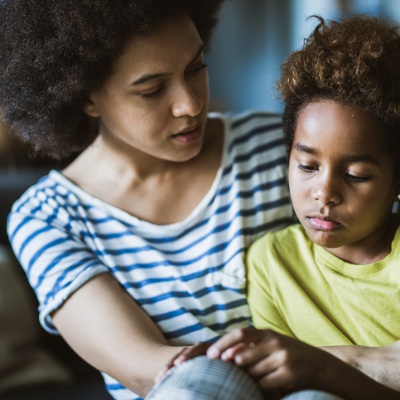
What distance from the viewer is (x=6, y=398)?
1889mm

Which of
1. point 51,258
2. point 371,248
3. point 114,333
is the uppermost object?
point 371,248

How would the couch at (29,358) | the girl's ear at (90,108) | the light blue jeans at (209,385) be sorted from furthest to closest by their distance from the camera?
the couch at (29,358)
the girl's ear at (90,108)
the light blue jeans at (209,385)

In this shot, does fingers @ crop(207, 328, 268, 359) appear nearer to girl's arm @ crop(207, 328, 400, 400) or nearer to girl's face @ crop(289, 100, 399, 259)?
girl's arm @ crop(207, 328, 400, 400)

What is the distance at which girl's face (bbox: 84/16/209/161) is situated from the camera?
4.41 feet

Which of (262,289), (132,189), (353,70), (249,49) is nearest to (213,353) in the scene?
(262,289)

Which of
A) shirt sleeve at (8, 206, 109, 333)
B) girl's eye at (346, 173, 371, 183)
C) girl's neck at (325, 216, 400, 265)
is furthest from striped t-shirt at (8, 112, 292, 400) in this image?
girl's eye at (346, 173, 371, 183)

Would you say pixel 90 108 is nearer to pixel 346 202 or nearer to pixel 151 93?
pixel 151 93

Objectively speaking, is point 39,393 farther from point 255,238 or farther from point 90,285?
point 255,238

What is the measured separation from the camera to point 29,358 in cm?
195

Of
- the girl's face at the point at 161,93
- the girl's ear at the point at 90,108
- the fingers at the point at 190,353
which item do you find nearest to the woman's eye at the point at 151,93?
the girl's face at the point at 161,93

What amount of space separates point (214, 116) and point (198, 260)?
42 centimetres

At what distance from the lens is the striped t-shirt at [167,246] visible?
1.39m

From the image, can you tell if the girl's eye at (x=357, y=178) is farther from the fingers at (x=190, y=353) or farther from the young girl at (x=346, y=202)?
the fingers at (x=190, y=353)

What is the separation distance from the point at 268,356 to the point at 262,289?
39cm
